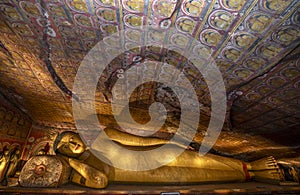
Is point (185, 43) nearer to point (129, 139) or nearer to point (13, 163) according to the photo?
point (129, 139)

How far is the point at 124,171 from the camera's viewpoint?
3035 mm

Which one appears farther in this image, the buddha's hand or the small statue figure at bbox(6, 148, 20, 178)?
the small statue figure at bbox(6, 148, 20, 178)

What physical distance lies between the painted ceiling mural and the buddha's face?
1546mm

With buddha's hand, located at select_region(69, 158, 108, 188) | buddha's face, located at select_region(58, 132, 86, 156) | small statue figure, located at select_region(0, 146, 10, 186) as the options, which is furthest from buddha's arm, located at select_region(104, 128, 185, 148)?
small statue figure, located at select_region(0, 146, 10, 186)

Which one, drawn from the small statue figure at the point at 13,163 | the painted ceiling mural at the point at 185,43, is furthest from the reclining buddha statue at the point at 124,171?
the small statue figure at the point at 13,163

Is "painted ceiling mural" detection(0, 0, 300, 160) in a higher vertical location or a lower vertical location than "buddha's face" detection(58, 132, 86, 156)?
higher

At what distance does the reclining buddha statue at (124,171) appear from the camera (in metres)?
2.37

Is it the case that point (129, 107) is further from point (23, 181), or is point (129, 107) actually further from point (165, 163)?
point (23, 181)

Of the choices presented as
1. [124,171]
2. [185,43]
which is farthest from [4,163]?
[185,43]

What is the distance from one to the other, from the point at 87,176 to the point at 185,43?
2.47 meters

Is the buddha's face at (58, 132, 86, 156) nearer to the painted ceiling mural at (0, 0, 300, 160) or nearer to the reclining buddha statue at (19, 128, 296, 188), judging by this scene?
the reclining buddha statue at (19, 128, 296, 188)

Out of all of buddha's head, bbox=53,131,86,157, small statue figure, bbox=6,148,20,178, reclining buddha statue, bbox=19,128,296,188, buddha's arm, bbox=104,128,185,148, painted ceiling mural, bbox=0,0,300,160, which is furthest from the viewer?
small statue figure, bbox=6,148,20,178

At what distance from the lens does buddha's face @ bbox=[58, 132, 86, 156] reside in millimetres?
2955

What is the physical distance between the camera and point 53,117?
7605 millimetres
